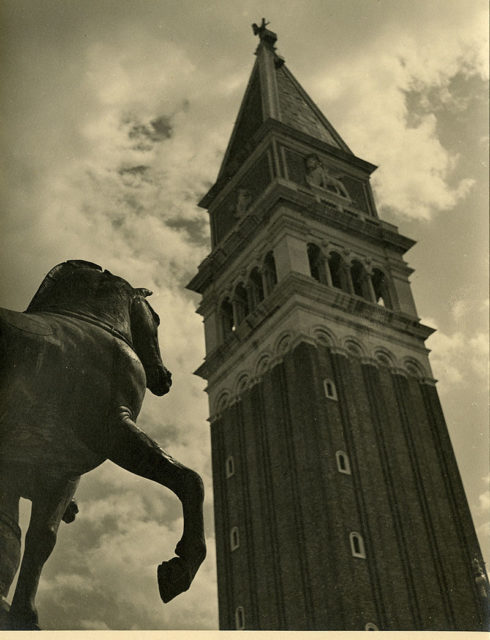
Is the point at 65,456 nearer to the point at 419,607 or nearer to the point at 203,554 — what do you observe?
the point at 203,554

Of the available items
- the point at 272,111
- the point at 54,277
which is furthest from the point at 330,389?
the point at 54,277

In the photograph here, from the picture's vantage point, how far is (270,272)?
95.5ft

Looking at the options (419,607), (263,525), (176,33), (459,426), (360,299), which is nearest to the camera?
(176,33)

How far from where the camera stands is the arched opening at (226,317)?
30250mm

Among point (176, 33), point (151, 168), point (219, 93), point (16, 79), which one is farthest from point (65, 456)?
point (219, 93)

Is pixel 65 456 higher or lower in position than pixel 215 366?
lower

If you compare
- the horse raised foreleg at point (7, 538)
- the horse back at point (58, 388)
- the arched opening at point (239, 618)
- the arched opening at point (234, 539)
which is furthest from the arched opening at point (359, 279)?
the horse raised foreleg at point (7, 538)

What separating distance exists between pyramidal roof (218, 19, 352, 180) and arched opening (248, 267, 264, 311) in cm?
475

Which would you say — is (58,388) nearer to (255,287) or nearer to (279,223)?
(279,223)

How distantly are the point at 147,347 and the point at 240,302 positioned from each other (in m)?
25.7

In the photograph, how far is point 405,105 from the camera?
1318 cm

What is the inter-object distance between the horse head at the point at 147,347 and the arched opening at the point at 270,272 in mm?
23857

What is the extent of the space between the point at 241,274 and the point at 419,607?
13305 millimetres

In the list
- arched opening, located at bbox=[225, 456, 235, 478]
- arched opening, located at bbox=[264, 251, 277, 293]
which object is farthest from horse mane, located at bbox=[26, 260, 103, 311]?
arched opening, located at bbox=[264, 251, 277, 293]
